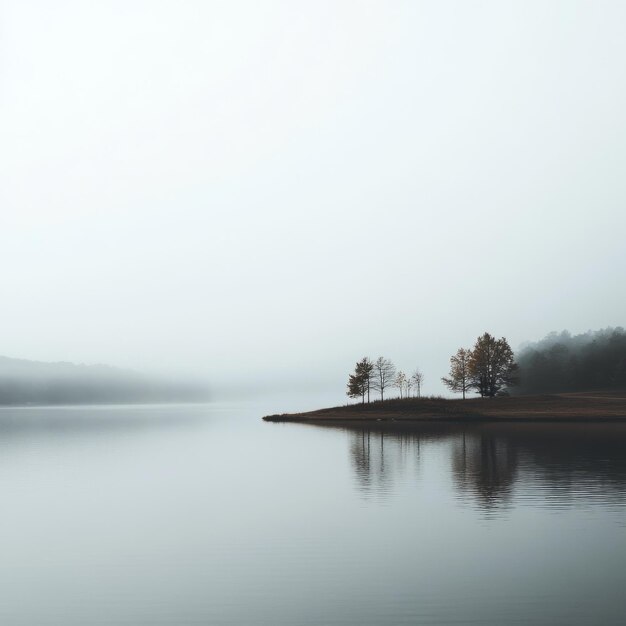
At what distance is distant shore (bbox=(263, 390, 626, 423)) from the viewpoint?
11981cm

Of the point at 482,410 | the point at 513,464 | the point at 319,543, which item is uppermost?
the point at 482,410

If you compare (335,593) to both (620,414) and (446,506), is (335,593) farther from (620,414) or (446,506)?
(620,414)

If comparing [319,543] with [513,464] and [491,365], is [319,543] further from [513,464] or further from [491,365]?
[491,365]

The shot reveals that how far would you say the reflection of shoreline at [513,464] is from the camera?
39219 millimetres

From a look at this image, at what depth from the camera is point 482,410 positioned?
5285 inches

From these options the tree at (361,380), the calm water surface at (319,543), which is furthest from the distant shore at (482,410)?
the calm water surface at (319,543)

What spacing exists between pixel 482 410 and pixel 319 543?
114m

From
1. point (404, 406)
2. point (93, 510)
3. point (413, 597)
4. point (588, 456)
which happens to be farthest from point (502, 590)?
point (404, 406)

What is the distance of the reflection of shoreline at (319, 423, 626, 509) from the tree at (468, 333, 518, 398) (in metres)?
64.6

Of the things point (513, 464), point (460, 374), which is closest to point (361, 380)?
point (460, 374)

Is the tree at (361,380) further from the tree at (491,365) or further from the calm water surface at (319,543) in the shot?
the calm water surface at (319,543)

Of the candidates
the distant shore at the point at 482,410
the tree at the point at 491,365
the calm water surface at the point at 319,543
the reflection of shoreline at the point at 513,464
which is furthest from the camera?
the tree at the point at 491,365

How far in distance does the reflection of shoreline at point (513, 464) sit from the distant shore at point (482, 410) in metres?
34.4

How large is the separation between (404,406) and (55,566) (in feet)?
392
